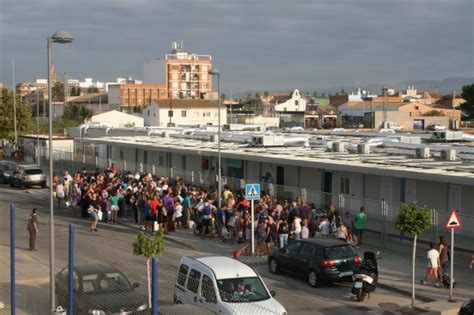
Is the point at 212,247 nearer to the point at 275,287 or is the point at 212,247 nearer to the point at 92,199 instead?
the point at 275,287

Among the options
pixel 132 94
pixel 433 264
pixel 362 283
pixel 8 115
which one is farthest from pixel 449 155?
pixel 132 94

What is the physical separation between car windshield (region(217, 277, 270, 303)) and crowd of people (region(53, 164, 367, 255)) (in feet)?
26.1

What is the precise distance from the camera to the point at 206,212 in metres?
25.6

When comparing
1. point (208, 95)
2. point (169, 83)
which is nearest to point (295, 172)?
point (208, 95)

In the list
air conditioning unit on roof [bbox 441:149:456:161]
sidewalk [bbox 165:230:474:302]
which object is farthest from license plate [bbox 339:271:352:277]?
air conditioning unit on roof [bbox 441:149:456:161]

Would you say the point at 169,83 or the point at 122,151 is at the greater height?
the point at 169,83

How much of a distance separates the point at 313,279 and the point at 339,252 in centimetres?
97

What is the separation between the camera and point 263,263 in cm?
2134

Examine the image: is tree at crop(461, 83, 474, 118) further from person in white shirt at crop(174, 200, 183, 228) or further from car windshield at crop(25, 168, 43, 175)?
person in white shirt at crop(174, 200, 183, 228)

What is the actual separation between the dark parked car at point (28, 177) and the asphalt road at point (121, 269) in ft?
34.9

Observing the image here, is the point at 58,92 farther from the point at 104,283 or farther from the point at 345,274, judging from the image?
the point at 104,283

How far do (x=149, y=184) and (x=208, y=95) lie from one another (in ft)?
354

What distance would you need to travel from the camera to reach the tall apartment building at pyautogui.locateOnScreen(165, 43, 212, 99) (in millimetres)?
148750

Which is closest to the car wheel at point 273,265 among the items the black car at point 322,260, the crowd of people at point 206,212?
the black car at point 322,260
